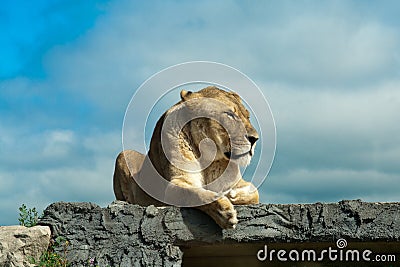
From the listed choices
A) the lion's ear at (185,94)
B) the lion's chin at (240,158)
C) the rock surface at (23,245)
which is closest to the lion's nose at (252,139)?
the lion's chin at (240,158)

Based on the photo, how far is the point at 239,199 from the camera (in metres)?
6.78

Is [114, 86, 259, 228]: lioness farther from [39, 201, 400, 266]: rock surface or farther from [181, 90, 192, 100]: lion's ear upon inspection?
[39, 201, 400, 266]: rock surface

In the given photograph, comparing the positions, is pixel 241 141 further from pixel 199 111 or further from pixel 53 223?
pixel 53 223

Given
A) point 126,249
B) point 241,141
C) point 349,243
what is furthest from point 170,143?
point 349,243

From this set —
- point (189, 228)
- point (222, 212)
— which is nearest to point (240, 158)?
point (222, 212)

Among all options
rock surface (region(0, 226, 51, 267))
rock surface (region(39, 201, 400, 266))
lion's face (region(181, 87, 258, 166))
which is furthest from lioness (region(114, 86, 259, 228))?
rock surface (region(0, 226, 51, 267))

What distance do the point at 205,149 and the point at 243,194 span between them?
68 centimetres

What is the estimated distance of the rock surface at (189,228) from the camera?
6.32m

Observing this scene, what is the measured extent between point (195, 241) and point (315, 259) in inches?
70.6

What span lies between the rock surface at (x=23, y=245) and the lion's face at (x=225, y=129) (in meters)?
2.03

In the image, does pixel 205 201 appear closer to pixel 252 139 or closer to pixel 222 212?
pixel 222 212

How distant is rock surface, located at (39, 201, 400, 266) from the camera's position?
6.32 m

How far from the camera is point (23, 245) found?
21.6ft

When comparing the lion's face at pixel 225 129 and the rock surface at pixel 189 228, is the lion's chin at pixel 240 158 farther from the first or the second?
the rock surface at pixel 189 228
